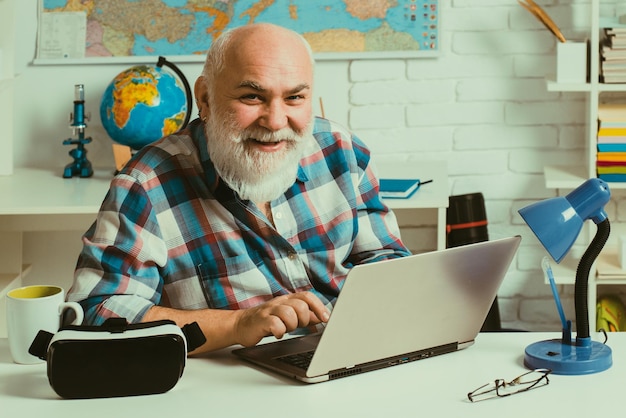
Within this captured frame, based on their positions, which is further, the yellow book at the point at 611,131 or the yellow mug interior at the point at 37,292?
the yellow book at the point at 611,131

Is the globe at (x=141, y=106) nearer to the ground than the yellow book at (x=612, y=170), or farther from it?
farther from it

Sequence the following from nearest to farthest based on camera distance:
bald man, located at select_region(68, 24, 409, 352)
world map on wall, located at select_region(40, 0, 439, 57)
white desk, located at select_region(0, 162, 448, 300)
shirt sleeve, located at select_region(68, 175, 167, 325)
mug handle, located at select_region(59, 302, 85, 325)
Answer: mug handle, located at select_region(59, 302, 85, 325) → shirt sleeve, located at select_region(68, 175, 167, 325) → bald man, located at select_region(68, 24, 409, 352) → white desk, located at select_region(0, 162, 448, 300) → world map on wall, located at select_region(40, 0, 439, 57)

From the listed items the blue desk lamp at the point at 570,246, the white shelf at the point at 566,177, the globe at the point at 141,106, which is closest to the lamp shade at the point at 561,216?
the blue desk lamp at the point at 570,246

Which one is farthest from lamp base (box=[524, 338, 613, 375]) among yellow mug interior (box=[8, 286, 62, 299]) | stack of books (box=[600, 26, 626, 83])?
stack of books (box=[600, 26, 626, 83])

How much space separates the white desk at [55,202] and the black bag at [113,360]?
1238 mm

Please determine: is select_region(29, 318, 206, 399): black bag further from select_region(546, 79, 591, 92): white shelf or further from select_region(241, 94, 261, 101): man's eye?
select_region(546, 79, 591, 92): white shelf

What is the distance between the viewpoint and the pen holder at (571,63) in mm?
2984

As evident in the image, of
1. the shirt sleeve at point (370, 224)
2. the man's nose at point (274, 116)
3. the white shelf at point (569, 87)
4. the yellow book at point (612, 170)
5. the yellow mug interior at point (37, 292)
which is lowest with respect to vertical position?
the yellow mug interior at point (37, 292)

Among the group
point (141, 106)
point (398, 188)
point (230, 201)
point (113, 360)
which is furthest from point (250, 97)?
point (141, 106)

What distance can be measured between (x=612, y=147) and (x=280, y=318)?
1705 mm

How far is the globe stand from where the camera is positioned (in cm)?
305

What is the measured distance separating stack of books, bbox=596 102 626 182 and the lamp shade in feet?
5.07

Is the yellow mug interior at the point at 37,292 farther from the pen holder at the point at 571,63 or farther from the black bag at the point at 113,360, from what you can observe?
the pen holder at the point at 571,63

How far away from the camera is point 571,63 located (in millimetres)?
2992
